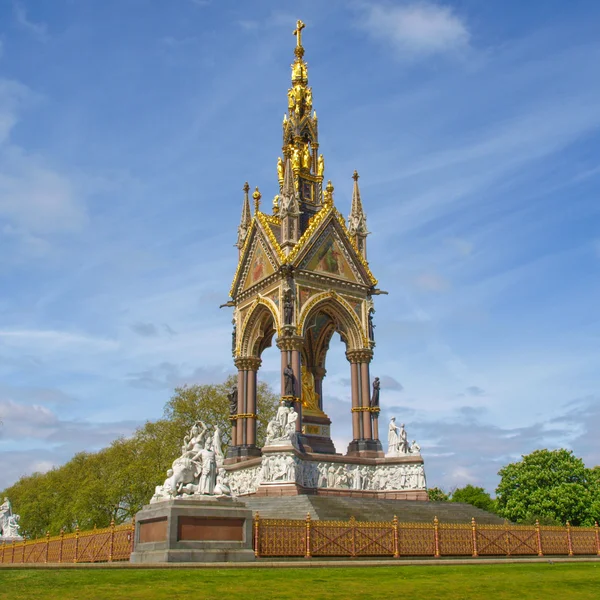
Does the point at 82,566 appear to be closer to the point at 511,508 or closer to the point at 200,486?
the point at 200,486

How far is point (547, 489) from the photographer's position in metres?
44.4

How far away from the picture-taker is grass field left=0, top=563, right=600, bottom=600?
10672 mm

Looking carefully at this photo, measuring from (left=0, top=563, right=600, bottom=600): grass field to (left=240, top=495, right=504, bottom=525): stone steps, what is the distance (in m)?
8.15

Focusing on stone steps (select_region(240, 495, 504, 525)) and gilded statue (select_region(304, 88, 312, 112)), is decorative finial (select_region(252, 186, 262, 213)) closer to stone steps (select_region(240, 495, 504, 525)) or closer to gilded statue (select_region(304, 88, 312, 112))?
gilded statue (select_region(304, 88, 312, 112))

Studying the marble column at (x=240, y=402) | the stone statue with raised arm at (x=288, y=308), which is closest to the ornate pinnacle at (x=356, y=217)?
the stone statue with raised arm at (x=288, y=308)

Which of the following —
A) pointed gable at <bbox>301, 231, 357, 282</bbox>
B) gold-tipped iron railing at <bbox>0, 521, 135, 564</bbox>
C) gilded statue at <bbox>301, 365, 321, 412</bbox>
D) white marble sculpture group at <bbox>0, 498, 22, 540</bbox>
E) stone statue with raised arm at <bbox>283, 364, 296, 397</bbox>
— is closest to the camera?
gold-tipped iron railing at <bbox>0, 521, 135, 564</bbox>

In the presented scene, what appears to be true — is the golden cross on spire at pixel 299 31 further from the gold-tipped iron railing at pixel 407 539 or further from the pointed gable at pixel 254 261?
the gold-tipped iron railing at pixel 407 539

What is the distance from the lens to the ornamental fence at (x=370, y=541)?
18.1 m

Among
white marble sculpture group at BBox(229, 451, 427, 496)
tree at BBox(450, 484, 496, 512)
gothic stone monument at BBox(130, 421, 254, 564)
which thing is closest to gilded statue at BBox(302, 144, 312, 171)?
white marble sculpture group at BBox(229, 451, 427, 496)

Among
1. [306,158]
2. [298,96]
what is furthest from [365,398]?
[298,96]

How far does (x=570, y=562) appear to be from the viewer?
20.6 metres

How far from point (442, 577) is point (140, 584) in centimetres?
605

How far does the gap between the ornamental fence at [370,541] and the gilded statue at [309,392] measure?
40.2ft

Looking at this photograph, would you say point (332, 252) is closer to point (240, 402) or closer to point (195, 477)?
point (240, 402)
